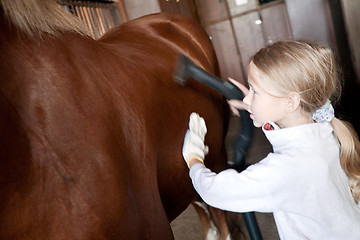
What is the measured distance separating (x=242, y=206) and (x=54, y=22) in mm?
603

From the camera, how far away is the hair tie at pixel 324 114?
764 mm

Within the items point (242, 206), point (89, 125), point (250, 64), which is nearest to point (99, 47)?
point (89, 125)

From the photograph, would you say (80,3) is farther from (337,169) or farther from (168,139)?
(337,169)

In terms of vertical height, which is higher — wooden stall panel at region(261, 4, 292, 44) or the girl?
wooden stall panel at region(261, 4, 292, 44)

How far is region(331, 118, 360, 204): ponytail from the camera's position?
0.75 metres

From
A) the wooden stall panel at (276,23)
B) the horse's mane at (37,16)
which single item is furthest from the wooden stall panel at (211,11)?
the horse's mane at (37,16)

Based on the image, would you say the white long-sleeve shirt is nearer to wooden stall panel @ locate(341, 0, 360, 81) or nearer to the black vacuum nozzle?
the black vacuum nozzle

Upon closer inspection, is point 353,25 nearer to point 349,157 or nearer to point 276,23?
point 276,23

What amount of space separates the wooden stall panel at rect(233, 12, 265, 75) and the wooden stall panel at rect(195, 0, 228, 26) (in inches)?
7.6

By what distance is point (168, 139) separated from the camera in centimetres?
99

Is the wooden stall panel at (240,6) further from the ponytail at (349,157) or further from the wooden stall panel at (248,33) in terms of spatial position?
the ponytail at (349,157)

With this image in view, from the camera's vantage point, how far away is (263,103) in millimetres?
778

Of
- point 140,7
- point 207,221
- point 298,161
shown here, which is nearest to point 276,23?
point 140,7

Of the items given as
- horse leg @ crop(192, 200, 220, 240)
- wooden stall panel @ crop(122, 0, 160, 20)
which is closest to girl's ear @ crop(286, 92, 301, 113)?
horse leg @ crop(192, 200, 220, 240)
